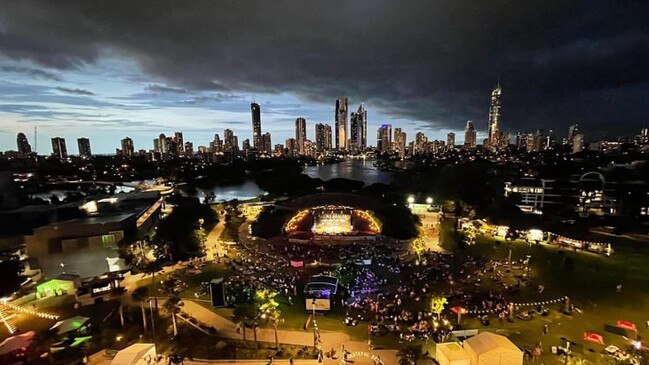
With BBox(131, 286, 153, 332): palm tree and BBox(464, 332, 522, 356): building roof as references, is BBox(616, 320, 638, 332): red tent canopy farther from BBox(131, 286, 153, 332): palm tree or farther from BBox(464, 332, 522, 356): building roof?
BBox(131, 286, 153, 332): palm tree

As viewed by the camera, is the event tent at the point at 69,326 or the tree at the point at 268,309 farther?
the tree at the point at 268,309

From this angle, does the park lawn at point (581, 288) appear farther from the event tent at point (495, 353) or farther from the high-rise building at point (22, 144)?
the high-rise building at point (22, 144)

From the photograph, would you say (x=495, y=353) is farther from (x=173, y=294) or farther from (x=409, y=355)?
(x=173, y=294)

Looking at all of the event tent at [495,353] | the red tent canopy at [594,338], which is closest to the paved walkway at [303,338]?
the event tent at [495,353]

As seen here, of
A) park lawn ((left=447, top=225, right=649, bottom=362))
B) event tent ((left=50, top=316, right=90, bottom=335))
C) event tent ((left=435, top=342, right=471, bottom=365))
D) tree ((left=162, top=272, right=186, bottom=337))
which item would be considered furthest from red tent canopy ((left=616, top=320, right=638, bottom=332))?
event tent ((left=50, top=316, right=90, bottom=335))

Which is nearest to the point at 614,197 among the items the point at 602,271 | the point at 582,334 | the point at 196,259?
the point at 602,271

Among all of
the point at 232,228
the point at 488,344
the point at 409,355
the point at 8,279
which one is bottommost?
the point at 409,355

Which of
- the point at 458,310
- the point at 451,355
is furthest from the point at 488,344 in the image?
the point at 458,310
